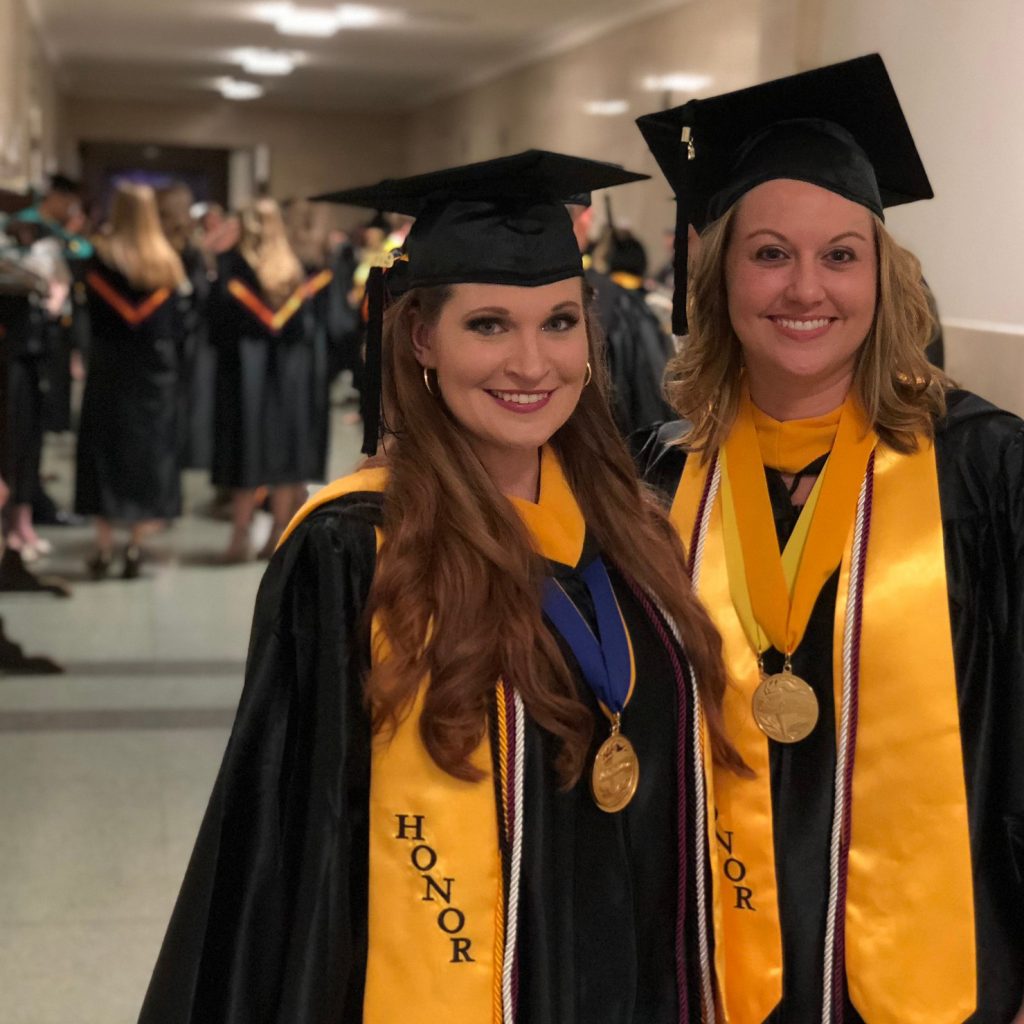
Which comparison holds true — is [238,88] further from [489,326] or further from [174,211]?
[489,326]

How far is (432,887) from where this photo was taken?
1.77 m

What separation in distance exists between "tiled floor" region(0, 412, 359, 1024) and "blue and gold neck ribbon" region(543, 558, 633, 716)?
2094 millimetres

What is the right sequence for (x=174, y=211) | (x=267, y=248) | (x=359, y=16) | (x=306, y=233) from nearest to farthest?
1. (x=267, y=248)
2. (x=174, y=211)
3. (x=306, y=233)
4. (x=359, y=16)

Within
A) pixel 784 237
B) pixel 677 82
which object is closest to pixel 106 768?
pixel 784 237

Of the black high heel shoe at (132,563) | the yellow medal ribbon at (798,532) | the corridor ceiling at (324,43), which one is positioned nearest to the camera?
the yellow medal ribbon at (798,532)

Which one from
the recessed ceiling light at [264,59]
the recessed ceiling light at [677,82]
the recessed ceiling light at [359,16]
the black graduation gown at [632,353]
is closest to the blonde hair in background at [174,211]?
the black graduation gown at [632,353]

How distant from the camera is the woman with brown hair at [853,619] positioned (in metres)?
2.02

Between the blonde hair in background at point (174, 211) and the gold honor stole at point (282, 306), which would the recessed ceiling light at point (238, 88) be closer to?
the blonde hair in background at point (174, 211)

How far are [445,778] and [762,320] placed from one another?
2.70ft

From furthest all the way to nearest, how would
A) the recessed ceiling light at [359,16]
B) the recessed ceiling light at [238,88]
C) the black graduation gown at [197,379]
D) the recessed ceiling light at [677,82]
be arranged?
the recessed ceiling light at [238,88]
the recessed ceiling light at [359,16]
the recessed ceiling light at [677,82]
the black graduation gown at [197,379]

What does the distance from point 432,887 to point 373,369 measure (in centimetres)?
66

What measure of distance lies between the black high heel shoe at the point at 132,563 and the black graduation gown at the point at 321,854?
246 inches

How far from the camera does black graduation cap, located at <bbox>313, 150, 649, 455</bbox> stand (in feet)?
6.08

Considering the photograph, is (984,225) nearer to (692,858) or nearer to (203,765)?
(692,858)
